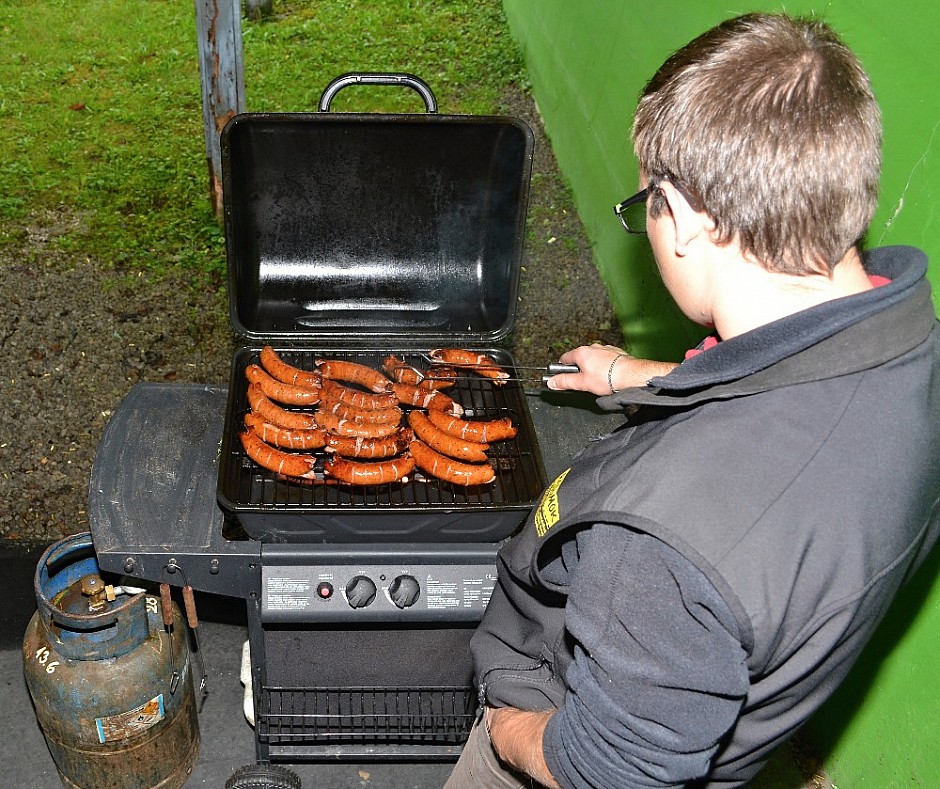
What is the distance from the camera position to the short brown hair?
4.74ft

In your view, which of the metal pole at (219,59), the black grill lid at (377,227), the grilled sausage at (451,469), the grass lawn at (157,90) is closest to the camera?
the grilled sausage at (451,469)

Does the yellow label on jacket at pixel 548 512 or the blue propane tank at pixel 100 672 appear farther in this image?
the blue propane tank at pixel 100 672

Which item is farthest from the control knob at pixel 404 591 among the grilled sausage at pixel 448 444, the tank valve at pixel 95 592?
the tank valve at pixel 95 592

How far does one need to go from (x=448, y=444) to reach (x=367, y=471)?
28 centimetres

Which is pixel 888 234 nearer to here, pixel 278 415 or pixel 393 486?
pixel 393 486

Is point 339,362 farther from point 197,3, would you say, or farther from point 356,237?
point 197,3

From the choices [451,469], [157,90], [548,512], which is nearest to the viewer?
[548,512]

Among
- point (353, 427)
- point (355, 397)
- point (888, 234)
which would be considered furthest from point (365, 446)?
point (888, 234)

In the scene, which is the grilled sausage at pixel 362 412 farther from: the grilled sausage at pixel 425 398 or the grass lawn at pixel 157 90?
the grass lawn at pixel 157 90

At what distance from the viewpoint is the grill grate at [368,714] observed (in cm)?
307

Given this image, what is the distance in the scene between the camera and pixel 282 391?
2.98 m

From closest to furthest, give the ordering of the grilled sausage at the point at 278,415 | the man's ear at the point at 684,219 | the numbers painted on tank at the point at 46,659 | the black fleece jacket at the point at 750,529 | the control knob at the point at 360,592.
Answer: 1. the black fleece jacket at the point at 750,529
2. the man's ear at the point at 684,219
3. the control knob at the point at 360,592
4. the grilled sausage at the point at 278,415
5. the numbers painted on tank at the point at 46,659

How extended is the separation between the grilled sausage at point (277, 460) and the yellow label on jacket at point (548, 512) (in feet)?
3.33

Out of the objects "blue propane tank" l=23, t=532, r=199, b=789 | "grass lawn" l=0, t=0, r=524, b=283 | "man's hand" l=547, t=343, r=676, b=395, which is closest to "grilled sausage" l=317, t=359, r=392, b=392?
"man's hand" l=547, t=343, r=676, b=395
